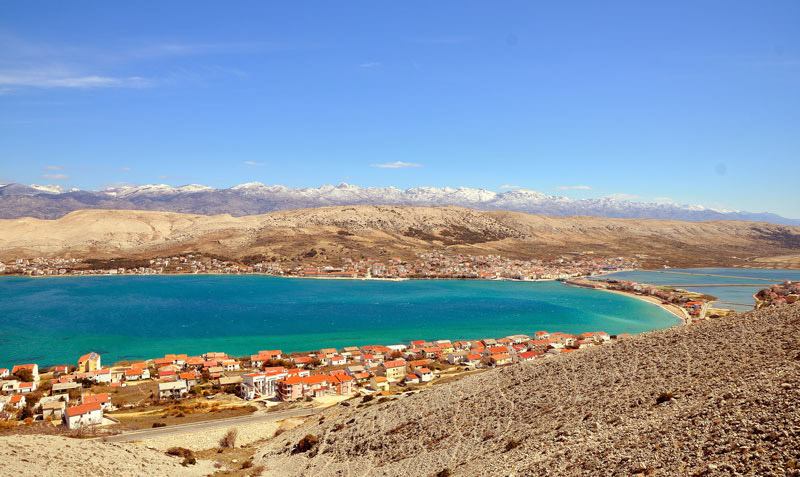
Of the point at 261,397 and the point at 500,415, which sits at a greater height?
the point at 500,415

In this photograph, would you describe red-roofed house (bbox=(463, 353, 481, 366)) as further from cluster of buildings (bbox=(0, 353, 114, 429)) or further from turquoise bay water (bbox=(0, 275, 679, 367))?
cluster of buildings (bbox=(0, 353, 114, 429))

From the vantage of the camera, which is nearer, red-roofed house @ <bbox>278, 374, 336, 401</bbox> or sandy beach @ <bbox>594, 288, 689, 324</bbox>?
red-roofed house @ <bbox>278, 374, 336, 401</bbox>

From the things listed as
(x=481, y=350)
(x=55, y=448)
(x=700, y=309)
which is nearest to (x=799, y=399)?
(x=55, y=448)

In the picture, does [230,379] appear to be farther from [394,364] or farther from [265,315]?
[265,315]

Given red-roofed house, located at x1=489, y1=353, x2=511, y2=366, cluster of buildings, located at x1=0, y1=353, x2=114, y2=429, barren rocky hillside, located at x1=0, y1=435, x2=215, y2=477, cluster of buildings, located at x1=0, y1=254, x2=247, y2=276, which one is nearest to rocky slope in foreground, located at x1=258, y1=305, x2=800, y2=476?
barren rocky hillside, located at x1=0, y1=435, x2=215, y2=477

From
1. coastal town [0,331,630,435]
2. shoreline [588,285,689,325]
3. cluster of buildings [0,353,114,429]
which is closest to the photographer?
cluster of buildings [0,353,114,429]

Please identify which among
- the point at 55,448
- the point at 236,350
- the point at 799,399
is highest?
the point at 799,399

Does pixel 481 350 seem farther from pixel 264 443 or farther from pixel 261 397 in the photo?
pixel 264 443
